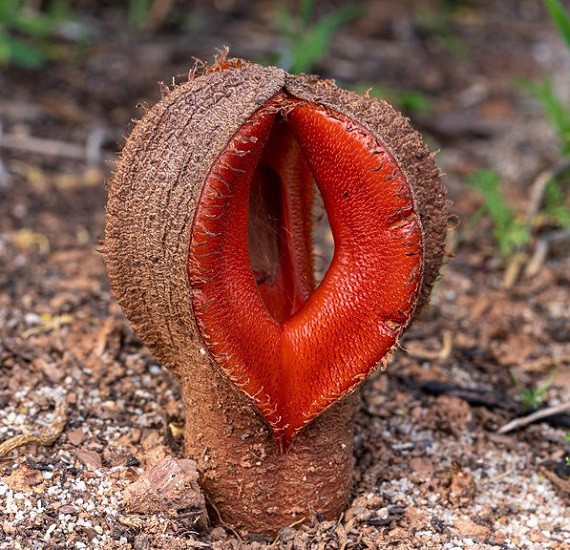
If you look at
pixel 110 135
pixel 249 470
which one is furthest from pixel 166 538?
pixel 110 135

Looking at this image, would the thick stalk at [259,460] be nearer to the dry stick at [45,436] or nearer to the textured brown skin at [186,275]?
the textured brown skin at [186,275]

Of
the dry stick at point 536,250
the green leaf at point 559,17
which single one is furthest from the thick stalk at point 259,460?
the dry stick at point 536,250

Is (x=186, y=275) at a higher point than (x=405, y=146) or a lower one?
lower

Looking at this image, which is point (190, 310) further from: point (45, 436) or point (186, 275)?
point (45, 436)

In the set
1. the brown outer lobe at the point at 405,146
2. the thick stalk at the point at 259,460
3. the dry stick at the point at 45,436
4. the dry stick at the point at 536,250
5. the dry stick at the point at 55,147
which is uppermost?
the brown outer lobe at the point at 405,146

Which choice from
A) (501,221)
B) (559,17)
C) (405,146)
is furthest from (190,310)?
(501,221)

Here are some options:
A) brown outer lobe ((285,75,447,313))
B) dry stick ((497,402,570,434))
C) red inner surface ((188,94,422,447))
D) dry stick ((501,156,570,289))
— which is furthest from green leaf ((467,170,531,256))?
red inner surface ((188,94,422,447))

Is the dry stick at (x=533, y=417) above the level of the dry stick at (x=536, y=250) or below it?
below
